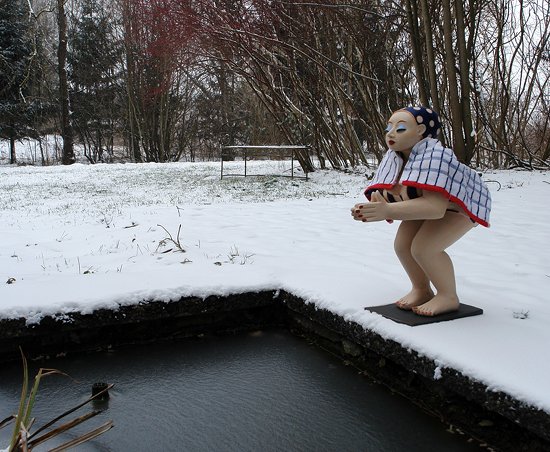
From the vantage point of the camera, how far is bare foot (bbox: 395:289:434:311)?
9.17 ft

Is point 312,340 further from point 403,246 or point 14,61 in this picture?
point 14,61

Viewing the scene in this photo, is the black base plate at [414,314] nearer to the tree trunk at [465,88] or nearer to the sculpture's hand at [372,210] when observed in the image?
the sculpture's hand at [372,210]

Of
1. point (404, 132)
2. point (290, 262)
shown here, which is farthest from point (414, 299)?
point (290, 262)

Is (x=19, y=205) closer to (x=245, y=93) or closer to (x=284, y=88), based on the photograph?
(x=284, y=88)

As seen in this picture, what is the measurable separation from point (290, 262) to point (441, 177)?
1.91 m

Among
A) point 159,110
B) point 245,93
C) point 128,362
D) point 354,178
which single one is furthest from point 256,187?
point 159,110

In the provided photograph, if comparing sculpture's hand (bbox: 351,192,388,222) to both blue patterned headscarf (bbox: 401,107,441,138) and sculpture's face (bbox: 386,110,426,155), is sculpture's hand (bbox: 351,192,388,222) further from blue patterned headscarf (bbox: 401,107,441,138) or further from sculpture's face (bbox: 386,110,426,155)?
blue patterned headscarf (bbox: 401,107,441,138)

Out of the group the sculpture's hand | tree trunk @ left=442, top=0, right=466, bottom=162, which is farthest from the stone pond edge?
tree trunk @ left=442, top=0, right=466, bottom=162

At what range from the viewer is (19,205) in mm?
8086

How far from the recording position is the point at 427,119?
8.41ft

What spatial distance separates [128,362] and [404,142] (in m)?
1.92

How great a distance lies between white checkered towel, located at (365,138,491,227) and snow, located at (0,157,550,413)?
0.60m

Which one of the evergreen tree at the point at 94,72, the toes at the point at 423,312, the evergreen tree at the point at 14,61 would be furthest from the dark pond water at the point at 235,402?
the evergreen tree at the point at 94,72

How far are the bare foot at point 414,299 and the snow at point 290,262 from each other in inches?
7.9
